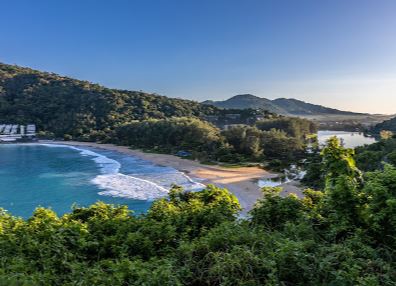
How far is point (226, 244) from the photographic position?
565cm

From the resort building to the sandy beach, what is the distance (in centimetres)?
3773

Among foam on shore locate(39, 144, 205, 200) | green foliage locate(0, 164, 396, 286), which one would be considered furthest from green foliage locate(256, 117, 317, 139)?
green foliage locate(0, 164, 396, 286)

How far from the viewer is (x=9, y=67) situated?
4264 inches

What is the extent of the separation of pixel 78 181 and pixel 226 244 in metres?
29.3

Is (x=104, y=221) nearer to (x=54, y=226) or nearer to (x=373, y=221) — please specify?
(x=54, y=226)

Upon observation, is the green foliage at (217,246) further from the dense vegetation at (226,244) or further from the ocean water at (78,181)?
the ocean water at (78,181)

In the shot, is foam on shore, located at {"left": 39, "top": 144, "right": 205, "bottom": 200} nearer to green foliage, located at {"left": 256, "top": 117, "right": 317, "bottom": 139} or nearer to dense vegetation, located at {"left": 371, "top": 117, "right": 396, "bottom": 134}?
green foliage, located at {"left": 256, "top": 117, "right": 317, "bottom": 139}

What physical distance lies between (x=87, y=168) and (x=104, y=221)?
35.0 meters

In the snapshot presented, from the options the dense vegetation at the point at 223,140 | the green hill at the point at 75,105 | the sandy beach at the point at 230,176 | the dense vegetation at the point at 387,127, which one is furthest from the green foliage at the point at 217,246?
the dense vegetation at the point at 387,127

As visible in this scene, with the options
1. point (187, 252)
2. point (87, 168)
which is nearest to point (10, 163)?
point (87, 168)

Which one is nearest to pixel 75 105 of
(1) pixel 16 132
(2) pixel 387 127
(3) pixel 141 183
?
(1) pixel 16 132

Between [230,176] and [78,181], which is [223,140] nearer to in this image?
[230,176]

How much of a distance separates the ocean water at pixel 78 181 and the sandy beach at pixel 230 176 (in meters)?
1.72

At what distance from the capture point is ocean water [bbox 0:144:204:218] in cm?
2422
